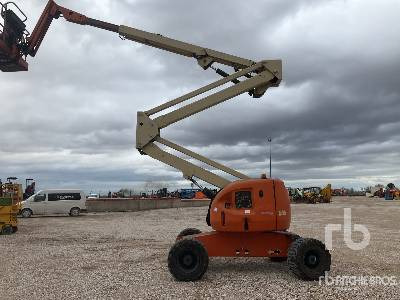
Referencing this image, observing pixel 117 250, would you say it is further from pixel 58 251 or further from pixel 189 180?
pixel 189 180

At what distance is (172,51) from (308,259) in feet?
26.4

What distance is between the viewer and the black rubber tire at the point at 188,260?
1028cm

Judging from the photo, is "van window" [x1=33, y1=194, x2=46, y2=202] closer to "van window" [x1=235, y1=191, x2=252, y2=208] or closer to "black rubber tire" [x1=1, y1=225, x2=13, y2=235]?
"black rubber tire" [x1=1, y1=225, x2=13, y2=235]

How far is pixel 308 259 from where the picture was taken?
33.9ft

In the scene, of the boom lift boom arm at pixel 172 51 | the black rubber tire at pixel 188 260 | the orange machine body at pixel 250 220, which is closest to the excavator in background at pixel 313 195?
the boom lift boom arm at pixel 172 51

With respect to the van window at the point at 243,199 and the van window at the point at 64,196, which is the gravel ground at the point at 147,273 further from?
the van window at the point at 64,196

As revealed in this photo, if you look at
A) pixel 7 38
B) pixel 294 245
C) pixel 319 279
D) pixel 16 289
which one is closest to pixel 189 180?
pixel 294 245

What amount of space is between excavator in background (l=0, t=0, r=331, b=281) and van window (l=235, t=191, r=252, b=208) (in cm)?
3

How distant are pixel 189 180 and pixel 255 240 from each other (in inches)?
101

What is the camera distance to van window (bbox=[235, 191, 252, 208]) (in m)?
10.9

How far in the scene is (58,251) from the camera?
1512cm

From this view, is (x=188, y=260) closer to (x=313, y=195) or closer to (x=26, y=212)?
(x=26, y=212)

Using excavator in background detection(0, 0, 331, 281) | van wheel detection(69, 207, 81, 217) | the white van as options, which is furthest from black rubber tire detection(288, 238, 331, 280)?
van wheel detection(69, 207, 81, 217)

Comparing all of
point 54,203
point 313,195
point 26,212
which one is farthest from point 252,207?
point 313,195
